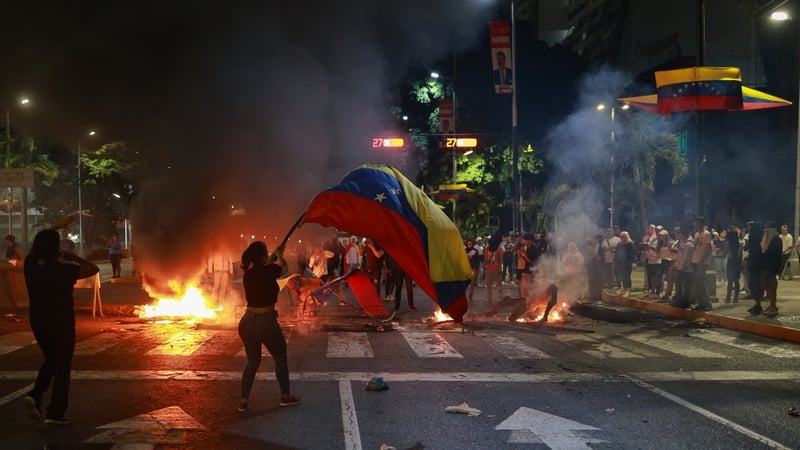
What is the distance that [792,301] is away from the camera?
49.3ft

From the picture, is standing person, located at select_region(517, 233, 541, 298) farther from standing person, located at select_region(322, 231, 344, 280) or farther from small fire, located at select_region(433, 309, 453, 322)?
standing person, located at select_region(322, 231, 344, 280)

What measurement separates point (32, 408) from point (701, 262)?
1244 centimetres

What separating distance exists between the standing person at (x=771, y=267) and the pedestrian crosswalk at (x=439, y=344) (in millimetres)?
1627

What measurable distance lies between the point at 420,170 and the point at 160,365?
1333 inches

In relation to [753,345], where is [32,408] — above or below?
above

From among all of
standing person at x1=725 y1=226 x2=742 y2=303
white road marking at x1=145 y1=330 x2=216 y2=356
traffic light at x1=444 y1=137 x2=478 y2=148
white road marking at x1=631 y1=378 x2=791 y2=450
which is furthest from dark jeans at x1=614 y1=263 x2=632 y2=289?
traffic light at x1=444 y1=137 x2=478 y2=148

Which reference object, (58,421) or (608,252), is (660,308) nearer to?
(608,252)

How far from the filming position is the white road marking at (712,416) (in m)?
5.57

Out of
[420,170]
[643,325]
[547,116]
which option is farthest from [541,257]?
[547,116]

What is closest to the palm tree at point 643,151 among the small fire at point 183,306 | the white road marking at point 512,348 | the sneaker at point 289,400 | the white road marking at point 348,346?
the white road marking at point 512,348

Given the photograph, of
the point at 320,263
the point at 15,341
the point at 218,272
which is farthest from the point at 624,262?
the point at 15,341

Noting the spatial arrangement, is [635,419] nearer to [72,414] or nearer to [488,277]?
[72,414]

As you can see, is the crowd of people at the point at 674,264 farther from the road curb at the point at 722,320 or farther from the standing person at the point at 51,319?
the standing person at the point at 51,319

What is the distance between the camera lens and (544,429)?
5859 mm
